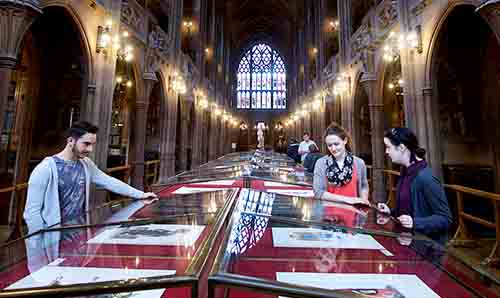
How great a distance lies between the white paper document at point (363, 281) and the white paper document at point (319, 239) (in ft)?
0.93

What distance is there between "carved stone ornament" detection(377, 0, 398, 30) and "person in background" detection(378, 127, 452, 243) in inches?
288

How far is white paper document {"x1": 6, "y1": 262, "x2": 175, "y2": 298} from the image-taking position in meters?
0.94

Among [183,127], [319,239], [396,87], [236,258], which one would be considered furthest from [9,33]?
[396,87]

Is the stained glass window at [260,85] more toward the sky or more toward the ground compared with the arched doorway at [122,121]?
more toward the sky

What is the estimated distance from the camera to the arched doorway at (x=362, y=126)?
11.7 metres

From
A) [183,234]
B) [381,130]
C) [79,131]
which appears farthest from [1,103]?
[381,130]

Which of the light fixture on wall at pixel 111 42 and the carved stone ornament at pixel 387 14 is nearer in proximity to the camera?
the light fixture on wall at pixel 111 42

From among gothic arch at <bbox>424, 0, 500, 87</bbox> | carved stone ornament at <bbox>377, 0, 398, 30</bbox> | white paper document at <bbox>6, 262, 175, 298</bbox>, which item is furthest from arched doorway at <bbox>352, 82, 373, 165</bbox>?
white paper document at <bbox>6, 262, 175, 298</bbox>

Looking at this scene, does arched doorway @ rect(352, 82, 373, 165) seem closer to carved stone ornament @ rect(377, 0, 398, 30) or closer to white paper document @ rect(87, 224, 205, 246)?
carved stone ornament @ rect(377, 0, 398, 30)

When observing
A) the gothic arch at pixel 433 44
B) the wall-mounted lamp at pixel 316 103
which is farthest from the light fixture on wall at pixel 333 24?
the gothic arch at pixel 433 44

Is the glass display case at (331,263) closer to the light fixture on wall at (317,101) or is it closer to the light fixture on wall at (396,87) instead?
the light fixture on wall at (396,87)

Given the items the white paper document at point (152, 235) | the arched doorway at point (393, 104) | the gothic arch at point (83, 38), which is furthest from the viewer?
the arched doorway at point (393, 104)

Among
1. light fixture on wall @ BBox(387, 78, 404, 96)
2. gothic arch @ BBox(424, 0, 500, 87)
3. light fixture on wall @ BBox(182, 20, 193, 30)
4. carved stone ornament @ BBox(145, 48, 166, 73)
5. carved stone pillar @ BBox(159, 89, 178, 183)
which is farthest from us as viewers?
light fixture on wall @ BBox(182, 20, 193, 30)

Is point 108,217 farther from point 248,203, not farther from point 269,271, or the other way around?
point 269,271
